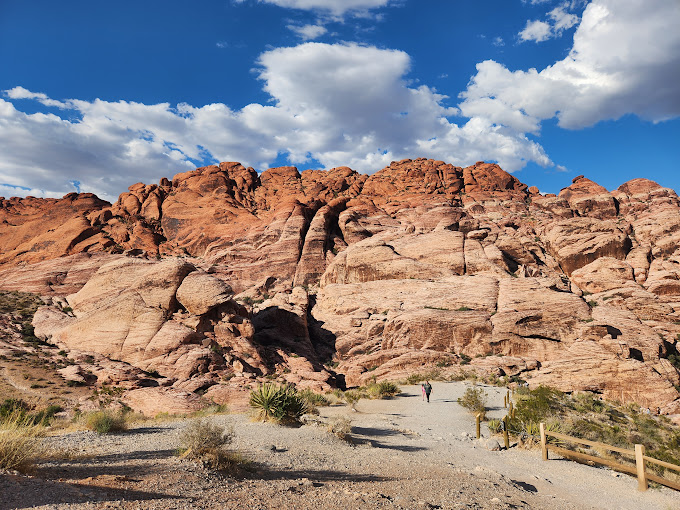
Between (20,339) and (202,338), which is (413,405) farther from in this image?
(20,339)

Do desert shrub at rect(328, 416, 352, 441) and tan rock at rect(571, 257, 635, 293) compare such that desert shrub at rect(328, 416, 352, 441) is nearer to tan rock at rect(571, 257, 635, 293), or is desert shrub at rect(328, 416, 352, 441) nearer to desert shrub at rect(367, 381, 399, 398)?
desert shrub at rect(367, 381, 399, 398)

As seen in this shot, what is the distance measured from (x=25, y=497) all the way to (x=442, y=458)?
9072 mm

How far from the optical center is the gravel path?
509cm

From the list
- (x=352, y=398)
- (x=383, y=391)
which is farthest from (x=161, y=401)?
(x=383, y=391)

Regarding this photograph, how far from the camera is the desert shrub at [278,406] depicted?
12.5m

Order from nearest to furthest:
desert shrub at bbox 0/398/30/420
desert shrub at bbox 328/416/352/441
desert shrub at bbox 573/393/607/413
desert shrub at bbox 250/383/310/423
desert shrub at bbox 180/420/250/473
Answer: desert shrub at bbox 180/420/250/473 < desert shrub at bbox 0/398/30/420 < desert shrub at bbox 328/416/352/441 < desert shrub at bbox 250/383/310/423 < desert shrub at bbox 573/393/607/413

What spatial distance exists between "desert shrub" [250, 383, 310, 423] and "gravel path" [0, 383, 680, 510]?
528mm

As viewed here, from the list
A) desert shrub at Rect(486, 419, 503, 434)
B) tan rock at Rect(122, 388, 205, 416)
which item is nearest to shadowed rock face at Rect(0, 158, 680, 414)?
tan rock at Rect(122, 388, 205, 416)

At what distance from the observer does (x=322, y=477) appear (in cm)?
713

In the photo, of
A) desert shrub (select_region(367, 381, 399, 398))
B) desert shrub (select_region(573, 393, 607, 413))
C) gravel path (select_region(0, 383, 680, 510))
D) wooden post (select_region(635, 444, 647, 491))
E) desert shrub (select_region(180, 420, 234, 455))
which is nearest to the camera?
gravel path (select_region(0, 383, 680, 510))

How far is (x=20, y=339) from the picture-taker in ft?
103

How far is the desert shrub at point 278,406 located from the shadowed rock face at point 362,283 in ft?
43.4

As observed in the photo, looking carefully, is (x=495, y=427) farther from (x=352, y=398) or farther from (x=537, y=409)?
(x=352, y=398)

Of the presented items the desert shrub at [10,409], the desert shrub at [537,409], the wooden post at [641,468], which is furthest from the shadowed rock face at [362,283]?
the wooden post at [641,468]
